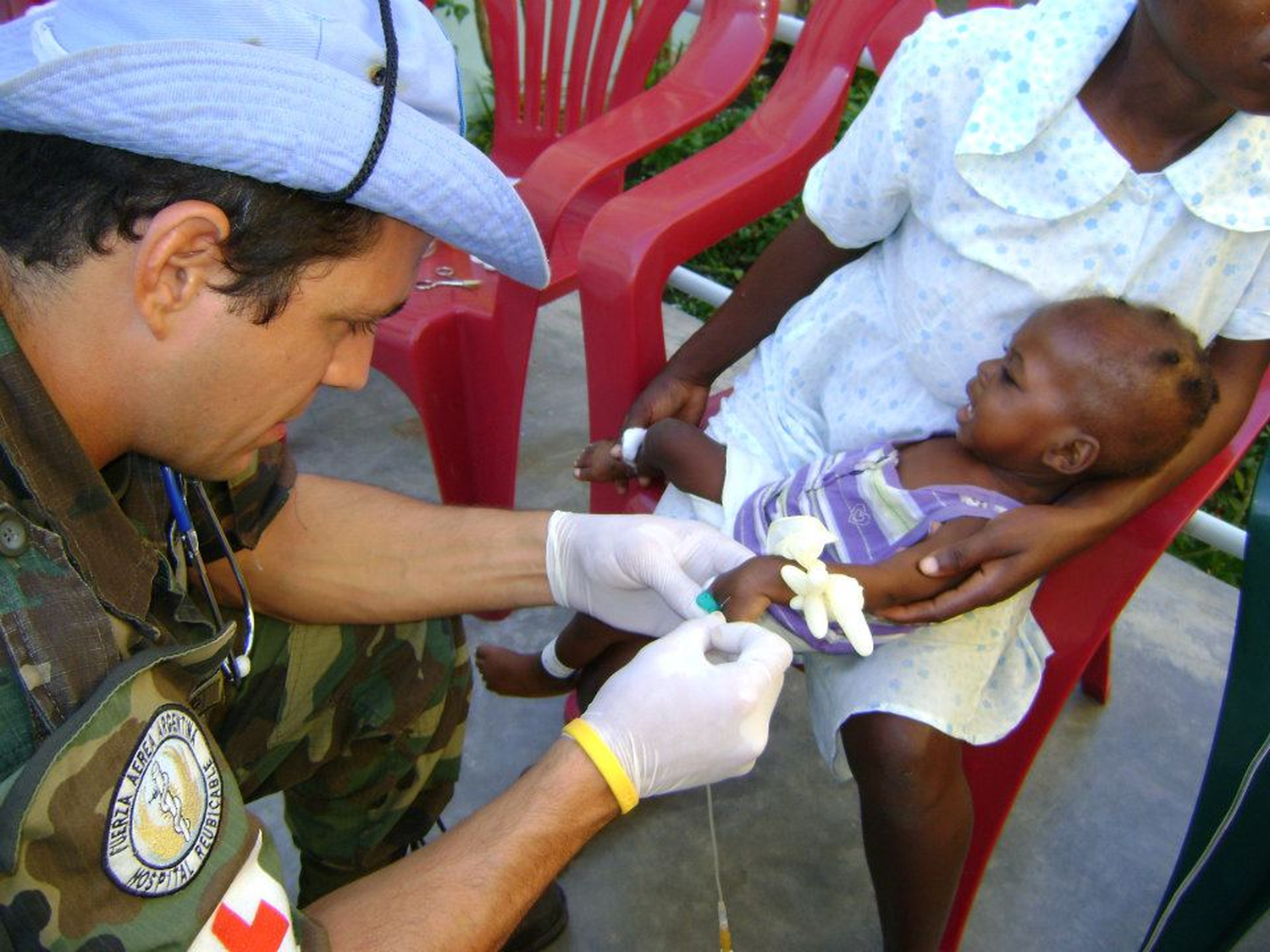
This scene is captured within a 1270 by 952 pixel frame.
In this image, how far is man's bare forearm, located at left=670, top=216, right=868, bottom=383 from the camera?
169 cm

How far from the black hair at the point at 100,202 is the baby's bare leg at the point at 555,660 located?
880mm

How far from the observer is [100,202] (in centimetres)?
86

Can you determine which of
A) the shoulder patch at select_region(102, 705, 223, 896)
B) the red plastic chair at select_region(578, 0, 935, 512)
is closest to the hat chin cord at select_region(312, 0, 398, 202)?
the shoulder patch at select_region(102, 705, 223, 896)

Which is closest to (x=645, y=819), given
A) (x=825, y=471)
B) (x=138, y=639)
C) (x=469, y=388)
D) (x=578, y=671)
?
Result: (x=578, y=671)

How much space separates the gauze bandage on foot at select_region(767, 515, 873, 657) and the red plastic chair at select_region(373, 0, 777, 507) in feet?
2.35

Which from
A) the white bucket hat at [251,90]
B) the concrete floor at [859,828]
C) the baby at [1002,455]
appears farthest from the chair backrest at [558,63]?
the white bucket hat at [251,90]

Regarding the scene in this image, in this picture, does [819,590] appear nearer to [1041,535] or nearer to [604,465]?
[1041,535]

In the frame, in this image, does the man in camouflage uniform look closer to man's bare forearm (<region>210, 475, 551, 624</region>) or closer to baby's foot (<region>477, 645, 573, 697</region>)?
man's bare forearm (<region>210, 475, 551, 624</region>)

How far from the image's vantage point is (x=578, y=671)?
1.82 metres

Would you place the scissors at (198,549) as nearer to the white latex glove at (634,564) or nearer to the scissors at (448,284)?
the white latex glove at (634,564)

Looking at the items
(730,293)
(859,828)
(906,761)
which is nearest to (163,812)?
(906,761)

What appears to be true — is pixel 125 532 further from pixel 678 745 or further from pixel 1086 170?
pixel 1086 170

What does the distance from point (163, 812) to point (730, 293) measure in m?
1.56

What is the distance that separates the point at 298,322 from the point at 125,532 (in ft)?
0.80
